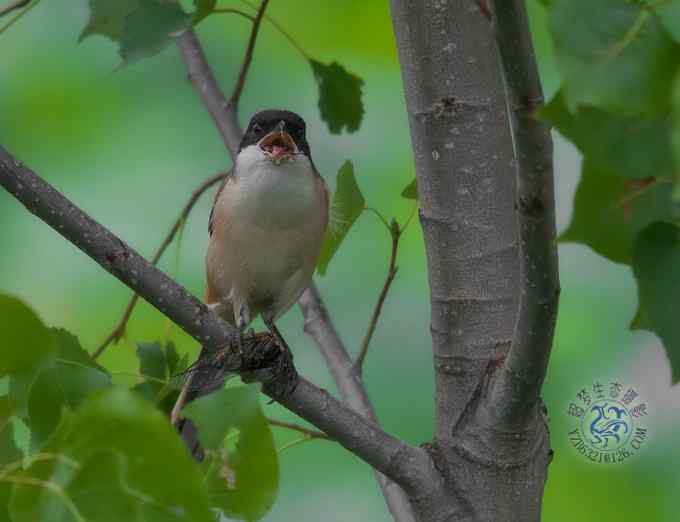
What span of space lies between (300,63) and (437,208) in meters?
1.20

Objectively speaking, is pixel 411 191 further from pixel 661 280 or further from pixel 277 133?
pixel 661 280

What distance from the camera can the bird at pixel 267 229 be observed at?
1.60 metres

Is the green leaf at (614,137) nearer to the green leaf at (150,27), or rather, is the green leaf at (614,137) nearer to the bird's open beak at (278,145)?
the green leaf at (150,27)

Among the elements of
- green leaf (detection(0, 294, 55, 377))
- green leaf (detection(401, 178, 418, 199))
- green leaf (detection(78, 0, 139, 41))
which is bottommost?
green leaf (detection(0, 294, 55, 377))

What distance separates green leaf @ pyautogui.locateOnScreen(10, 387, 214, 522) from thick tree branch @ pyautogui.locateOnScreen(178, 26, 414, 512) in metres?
0.77

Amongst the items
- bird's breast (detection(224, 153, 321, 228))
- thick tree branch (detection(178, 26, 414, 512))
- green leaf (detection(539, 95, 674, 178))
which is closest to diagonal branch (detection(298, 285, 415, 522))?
thick tree branch (detection(178, 26, 414, 512))

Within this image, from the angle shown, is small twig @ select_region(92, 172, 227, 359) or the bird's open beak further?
the bird's open beak

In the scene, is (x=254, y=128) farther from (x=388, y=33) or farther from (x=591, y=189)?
(x=591, y=189)

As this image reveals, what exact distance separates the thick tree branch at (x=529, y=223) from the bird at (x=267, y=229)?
0.58 m

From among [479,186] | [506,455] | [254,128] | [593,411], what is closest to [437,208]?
[479,186]

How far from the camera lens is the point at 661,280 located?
0.63m

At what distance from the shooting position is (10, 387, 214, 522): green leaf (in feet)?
2.02

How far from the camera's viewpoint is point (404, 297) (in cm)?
226

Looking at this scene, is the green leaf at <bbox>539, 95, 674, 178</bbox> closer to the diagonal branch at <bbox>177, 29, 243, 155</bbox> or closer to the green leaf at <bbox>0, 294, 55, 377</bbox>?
the green leaf at <bbox>0, 294, 55, 377</bbox>
